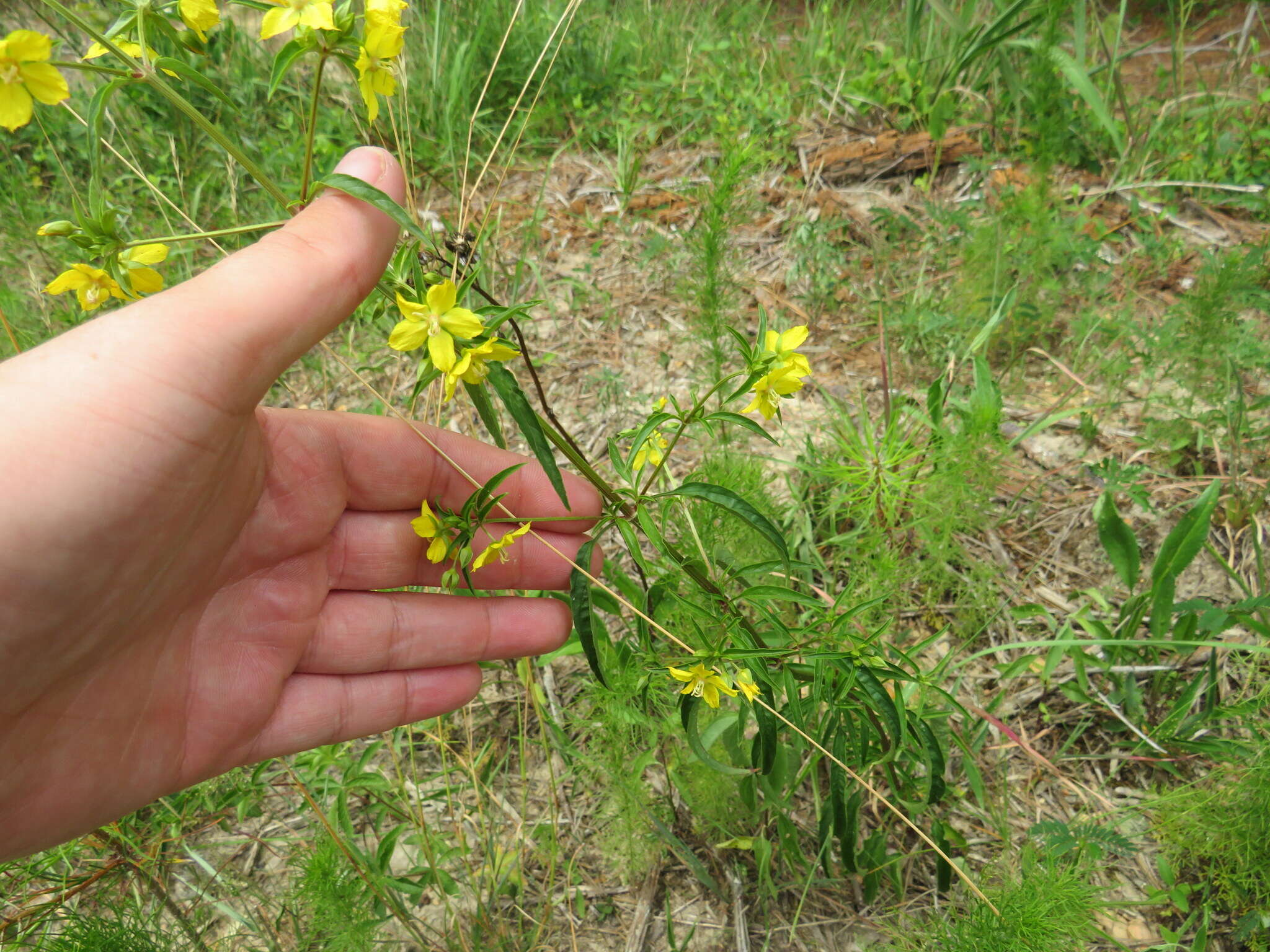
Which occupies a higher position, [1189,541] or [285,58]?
[285,58]

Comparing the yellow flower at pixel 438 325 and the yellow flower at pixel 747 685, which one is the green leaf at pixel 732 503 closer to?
the yellow flower at pixel 747 685

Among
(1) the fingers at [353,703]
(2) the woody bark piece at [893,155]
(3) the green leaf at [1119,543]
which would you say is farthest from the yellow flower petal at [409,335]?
(2) the woody bark piece at [893,155]

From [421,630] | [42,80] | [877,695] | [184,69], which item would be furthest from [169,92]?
[877,695]

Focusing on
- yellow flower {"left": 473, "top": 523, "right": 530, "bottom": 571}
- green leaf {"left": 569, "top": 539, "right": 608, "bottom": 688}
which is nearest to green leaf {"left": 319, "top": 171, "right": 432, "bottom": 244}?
yellow flower {"left": 473, "top": 523, "right": 530, "bottom": 571}

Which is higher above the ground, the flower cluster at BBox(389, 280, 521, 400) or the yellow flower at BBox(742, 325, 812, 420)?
the flower cluster at BBox(389, 280, 521, 400)

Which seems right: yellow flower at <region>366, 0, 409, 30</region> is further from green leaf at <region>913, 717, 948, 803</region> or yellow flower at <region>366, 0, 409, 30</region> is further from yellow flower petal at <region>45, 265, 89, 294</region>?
green leaf at <region>913, 717, 948, 803</region>

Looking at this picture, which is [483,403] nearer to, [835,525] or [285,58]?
[285,58]

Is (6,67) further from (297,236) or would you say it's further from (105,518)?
(105,518)
